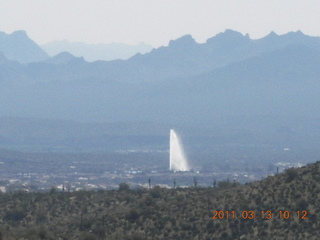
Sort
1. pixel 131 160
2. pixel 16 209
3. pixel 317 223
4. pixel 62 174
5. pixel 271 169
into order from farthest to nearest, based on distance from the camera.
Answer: pixel 131 160, pixel 62 174, pixel 271 169, pixel 16 209, pixel 317 223

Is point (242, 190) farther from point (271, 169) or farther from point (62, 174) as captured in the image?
point (62, 174)

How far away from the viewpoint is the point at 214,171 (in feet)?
553

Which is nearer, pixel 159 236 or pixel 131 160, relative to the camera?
pixel 159 236

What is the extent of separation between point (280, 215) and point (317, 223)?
2377 mm

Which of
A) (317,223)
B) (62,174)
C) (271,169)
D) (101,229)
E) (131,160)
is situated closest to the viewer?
(317,223)

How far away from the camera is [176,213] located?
4953 centimetres

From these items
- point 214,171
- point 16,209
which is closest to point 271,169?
point 214,171
